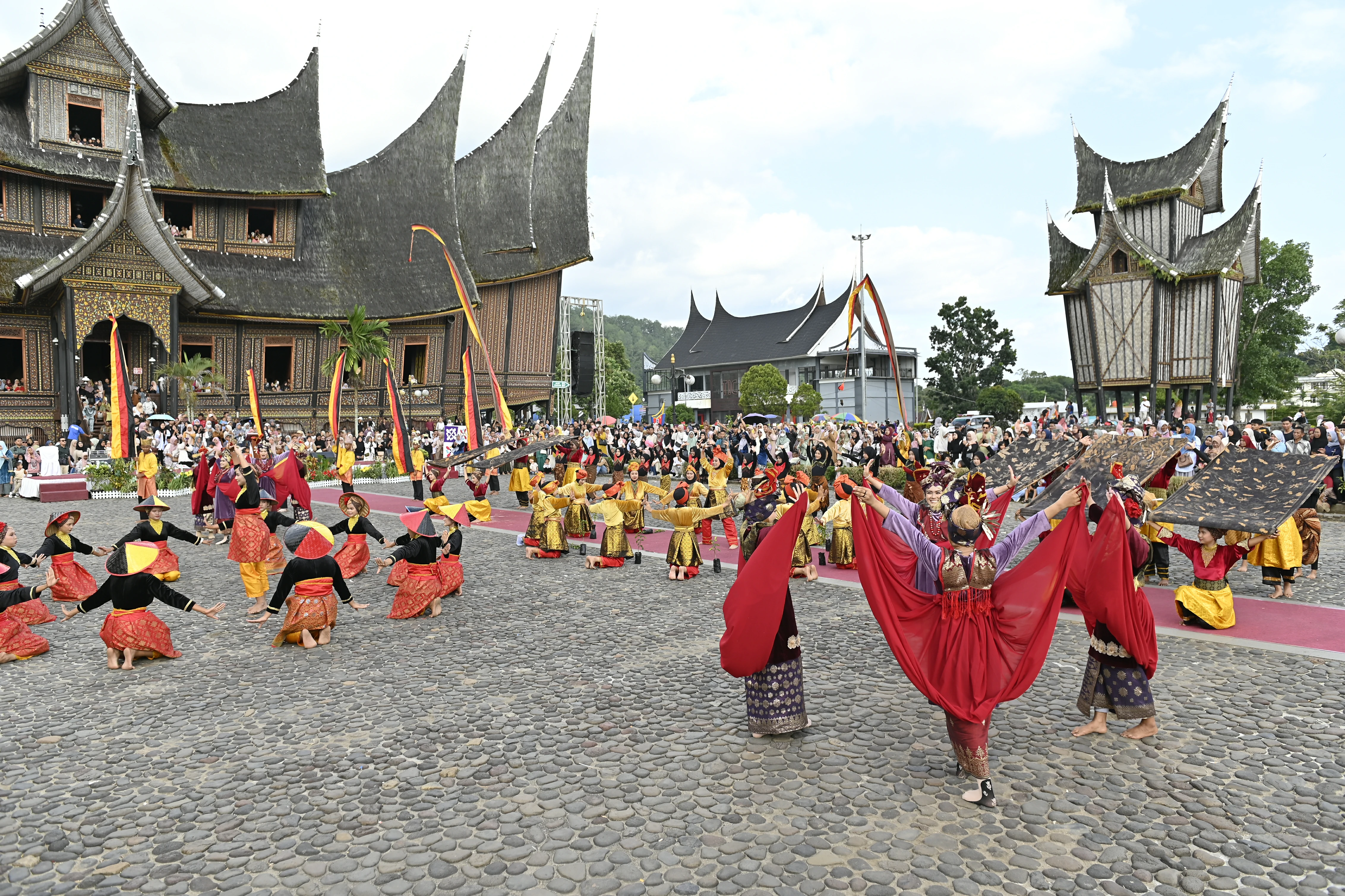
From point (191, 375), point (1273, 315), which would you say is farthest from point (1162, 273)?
point (191, 375)

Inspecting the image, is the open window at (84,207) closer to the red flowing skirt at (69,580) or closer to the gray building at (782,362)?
the red flowing skirt at (69,580)

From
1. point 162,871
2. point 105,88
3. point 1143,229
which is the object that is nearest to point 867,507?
point 162,871

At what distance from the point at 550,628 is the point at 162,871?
448 centimetres

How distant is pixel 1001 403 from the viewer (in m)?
52.8

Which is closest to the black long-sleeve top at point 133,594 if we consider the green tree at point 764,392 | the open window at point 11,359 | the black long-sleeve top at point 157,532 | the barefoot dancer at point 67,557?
the barefoot dancer at point 67,557

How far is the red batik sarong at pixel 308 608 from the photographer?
7539mm

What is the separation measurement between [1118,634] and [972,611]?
1.32 meters

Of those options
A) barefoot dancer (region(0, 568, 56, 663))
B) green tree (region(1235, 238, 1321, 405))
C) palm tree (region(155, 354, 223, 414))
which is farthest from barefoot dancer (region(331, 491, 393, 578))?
green tree (region(1235, 238, 1321, 405))

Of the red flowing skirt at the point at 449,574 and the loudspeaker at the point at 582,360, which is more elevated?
the loudspeaker at the point at 582,360

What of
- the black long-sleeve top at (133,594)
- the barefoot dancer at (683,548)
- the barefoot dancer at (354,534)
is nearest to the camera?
the black long-sleeve top at (133,594)

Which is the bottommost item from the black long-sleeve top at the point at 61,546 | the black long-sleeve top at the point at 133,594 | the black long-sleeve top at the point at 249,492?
the black long-sleeve top at the point at 133,594

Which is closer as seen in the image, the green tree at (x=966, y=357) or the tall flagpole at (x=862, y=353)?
the tall flagpole at (x=862, y=353)

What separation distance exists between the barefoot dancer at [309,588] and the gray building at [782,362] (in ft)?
157

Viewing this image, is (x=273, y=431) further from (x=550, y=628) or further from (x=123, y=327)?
(x=550, y=628)
